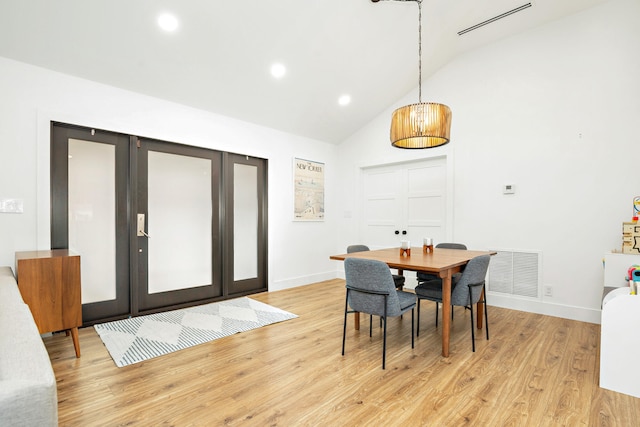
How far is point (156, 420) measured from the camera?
1834mm

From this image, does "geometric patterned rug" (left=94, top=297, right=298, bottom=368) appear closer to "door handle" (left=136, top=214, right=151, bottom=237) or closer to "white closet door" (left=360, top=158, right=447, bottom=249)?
"door handle" (left=136, top=214, right=151, bottom=237)

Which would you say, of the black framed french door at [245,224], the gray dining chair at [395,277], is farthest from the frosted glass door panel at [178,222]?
the gray dining chair at [395,277]

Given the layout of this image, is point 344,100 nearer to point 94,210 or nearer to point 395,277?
point 395,277

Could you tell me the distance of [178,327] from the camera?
3340mm

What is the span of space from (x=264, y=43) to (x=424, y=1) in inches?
73.3

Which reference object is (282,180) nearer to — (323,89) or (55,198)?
(323,89)

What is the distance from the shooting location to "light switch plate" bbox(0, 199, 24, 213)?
287cm

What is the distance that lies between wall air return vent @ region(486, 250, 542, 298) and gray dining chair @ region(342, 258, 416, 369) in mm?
2165

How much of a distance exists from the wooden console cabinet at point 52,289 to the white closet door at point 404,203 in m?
4.32

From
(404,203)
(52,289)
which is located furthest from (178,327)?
(404,203)

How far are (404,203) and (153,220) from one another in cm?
375

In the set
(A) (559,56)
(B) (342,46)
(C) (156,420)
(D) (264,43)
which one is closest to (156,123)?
(D) (264,43)

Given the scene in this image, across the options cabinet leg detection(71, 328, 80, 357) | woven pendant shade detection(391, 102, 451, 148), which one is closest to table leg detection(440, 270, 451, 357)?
woven pendant shade detection(391, 102, 451, 148)

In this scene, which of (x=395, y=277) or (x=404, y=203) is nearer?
(x=395, y=277)
